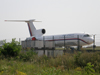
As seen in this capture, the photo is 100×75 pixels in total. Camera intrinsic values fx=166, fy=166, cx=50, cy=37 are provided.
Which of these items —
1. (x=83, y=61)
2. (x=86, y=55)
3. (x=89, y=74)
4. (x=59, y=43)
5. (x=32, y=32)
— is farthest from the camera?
(x=32, y=32)

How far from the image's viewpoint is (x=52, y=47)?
21.0 m

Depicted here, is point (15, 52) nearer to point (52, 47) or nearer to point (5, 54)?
point (5, 54)

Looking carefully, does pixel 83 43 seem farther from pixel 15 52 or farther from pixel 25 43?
pixel 15 52

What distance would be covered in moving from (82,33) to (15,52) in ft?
50.4

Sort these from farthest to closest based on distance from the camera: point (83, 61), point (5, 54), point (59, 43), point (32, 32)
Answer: point (32, 32) → point (59, 43) → point (5, 54) → point (83, 61)

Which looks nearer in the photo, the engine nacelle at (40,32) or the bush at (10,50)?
the bush at (10,50)

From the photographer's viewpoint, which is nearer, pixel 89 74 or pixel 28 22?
pixel 89 74

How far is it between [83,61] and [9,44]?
6.95 m

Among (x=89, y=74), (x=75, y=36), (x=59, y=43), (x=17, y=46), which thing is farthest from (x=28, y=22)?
(x=89, y=74)

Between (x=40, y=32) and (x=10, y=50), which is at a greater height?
(x=40, y=32)

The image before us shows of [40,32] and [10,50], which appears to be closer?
[10,50]

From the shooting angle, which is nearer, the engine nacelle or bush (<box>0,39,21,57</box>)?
bush (<box>0,39,21,57</box>)

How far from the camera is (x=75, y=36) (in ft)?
86.3

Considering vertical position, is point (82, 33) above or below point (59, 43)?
above
